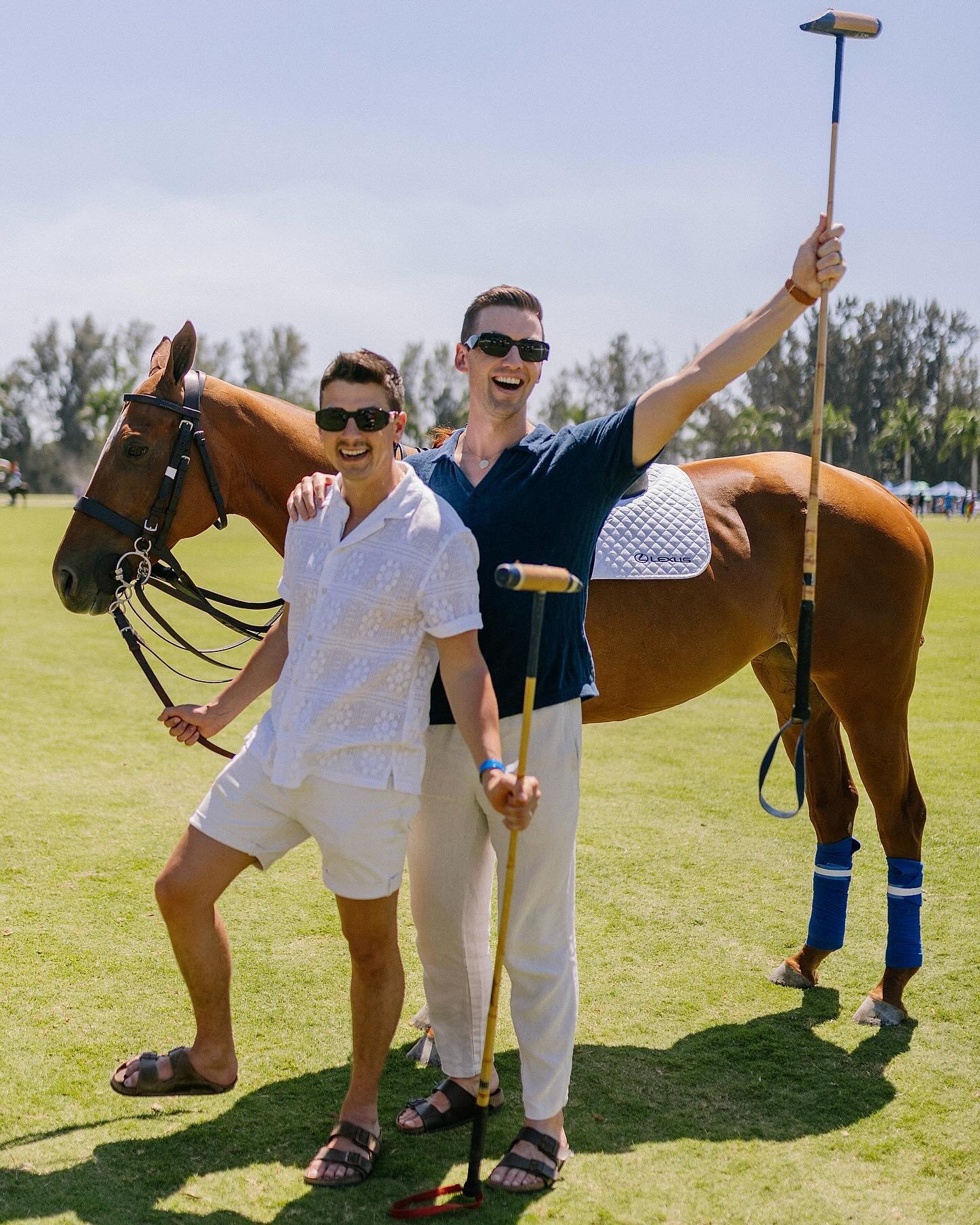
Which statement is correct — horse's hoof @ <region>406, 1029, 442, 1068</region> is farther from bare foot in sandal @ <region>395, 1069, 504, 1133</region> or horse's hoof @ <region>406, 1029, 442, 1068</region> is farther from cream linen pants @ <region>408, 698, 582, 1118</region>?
cream linen pants @ <region>408, 698, 582, 1118</region>

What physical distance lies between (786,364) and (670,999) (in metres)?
89.9

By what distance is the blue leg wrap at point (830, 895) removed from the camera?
4672 mm

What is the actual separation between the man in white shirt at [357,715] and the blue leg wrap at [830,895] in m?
2.22

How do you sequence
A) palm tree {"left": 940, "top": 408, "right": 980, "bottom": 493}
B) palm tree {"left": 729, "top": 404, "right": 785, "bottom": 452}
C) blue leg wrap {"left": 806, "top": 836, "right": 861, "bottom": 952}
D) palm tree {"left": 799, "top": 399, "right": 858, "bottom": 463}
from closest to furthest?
1. blue leg wrap {"left": 806, "top": 836, "right": 861, "bottom": 952}
2. palm tree {"left": 799, "top": 399, "right": 858, "bottom": 463}
3. palm tree {"left": 940, "top": 408, "right": 980, "bottom": 493}
4. palm tree {"left": 729, "top": 404, "right": 785, "bottom": 452}

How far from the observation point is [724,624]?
4453mm

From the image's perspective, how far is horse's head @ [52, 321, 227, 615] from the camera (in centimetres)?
393

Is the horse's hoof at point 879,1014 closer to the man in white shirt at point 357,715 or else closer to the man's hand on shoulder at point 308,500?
the man in white shirt at point 357,715

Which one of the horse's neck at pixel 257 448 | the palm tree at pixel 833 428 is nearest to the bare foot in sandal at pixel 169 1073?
the horse's neck at pixel 257 448

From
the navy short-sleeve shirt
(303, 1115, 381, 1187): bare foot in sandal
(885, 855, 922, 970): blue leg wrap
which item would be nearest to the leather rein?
the navy short-sleeve shirt

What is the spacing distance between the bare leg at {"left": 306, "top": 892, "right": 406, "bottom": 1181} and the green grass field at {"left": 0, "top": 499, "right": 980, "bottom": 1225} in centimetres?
15

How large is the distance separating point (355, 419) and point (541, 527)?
22.5 inches

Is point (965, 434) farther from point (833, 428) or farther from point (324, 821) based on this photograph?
point (324, 821)

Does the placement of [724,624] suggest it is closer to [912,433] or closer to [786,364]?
[912,433]

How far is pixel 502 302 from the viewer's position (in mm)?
3168
